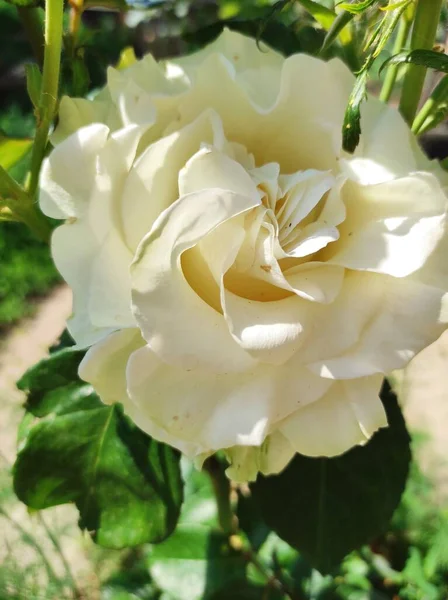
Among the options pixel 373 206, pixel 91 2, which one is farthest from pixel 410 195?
pixel 91 2

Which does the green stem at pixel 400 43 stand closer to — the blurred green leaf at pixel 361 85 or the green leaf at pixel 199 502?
the blurred green leaf at pixel 361 85

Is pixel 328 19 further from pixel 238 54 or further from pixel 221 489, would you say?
pixel 221 489

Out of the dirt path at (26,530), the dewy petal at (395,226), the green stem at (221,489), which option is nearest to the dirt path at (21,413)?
the dirt path at (26,530)

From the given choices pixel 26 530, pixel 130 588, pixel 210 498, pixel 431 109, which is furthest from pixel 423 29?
pixel 26 530

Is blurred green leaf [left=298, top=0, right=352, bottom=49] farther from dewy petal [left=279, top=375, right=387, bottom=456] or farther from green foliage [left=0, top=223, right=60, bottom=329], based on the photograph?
A: green foliage [left=0, top=223, right=60, bottom=329]

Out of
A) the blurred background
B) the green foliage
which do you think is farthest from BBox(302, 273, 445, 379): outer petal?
the green foliage
